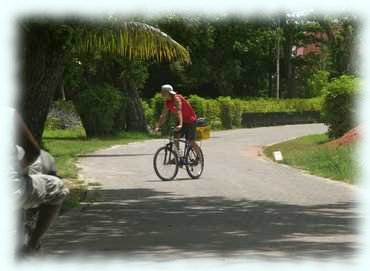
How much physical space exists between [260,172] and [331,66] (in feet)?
177


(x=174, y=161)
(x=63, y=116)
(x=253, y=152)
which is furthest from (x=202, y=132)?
(x=63, y=116)

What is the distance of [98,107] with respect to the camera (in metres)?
36.0

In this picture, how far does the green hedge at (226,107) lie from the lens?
1762 inches

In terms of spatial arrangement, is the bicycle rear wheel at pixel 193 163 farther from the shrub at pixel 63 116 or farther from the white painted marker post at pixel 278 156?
the shrub at pixel 63 116

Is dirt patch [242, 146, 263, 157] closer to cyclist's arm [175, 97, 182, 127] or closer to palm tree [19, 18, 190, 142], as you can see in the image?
cyclist's arm [175, 97, 182, 127]

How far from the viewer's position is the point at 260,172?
61.1 feet

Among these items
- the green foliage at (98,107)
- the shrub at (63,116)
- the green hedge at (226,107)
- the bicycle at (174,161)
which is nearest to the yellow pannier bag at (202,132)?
the bicycle at (174,161)

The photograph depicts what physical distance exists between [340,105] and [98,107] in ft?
38.6

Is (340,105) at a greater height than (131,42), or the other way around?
(131,42)

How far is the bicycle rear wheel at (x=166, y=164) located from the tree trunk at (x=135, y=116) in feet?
77.6

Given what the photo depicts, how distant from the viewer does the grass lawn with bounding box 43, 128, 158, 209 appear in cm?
1415

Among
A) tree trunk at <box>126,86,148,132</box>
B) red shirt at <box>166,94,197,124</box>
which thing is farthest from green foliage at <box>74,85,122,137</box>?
red shirt at <box>166,94,197,124</box>

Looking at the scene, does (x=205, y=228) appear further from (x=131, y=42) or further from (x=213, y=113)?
(x=213, y=113)

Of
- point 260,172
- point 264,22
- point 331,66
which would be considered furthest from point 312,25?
point 260,172
